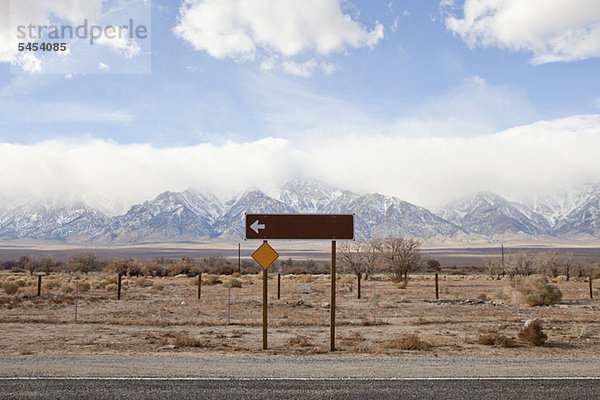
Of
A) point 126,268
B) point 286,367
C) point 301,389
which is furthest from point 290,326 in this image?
point 126,268

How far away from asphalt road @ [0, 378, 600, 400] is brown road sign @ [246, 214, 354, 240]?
13.5ft

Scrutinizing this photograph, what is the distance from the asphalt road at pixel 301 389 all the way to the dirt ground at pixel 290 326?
357 cm

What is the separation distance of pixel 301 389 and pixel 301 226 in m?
4.78

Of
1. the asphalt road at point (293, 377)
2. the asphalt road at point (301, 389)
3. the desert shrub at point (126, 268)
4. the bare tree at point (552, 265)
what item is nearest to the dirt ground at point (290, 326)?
the asphalt road at point (293, 377)

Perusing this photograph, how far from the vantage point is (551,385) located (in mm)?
8383

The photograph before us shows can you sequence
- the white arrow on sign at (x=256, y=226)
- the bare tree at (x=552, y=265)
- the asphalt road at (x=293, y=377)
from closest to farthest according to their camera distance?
the asphalt road at (x=293, y=377)
the white arrow on sign at (x=256, y=226)
the bare tree at (x=552, y=265)

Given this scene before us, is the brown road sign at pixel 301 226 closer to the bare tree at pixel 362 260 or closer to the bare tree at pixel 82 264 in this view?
the bare tree at pixel 362 260

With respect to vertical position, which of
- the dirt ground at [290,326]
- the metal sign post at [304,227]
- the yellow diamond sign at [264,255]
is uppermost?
the metal sign post at [304,227]

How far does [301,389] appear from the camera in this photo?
8.02 m

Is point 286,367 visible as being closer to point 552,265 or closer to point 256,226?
point 256,226

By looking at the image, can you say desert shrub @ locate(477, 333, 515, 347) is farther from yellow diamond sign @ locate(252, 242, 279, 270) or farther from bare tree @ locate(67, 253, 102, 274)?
bare tree @ locate(67, 253, 102, 274)

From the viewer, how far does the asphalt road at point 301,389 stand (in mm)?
7645

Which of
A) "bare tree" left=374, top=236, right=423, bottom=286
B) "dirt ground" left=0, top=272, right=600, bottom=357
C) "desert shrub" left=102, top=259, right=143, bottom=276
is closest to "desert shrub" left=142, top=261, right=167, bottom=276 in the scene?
"desert shrub" left=102, top=259, right=143, bottom=276

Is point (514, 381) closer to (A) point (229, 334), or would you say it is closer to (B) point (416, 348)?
(B) point (416, 348)
